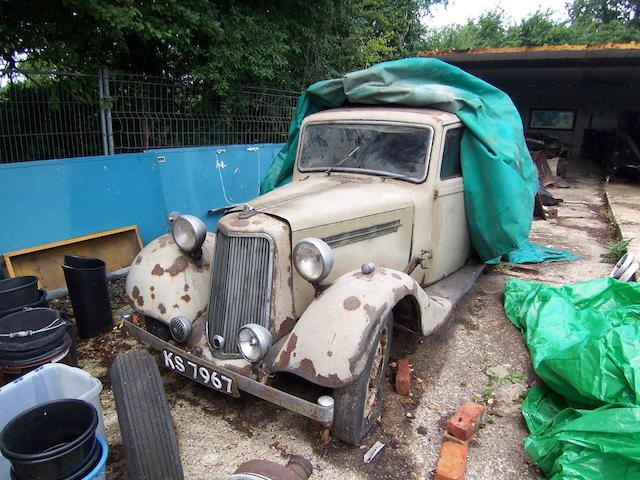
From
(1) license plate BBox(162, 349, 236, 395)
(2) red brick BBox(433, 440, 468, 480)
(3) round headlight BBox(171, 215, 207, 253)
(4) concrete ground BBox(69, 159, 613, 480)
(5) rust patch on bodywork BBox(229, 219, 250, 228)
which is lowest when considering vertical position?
(4) concrete ground BBox(69, 159, 613, 480)

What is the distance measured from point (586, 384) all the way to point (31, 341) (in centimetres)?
331

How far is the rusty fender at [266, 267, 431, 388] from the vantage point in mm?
2268

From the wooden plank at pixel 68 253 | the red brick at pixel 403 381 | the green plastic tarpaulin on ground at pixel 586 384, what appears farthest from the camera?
the wooden plank at pixel 68 253

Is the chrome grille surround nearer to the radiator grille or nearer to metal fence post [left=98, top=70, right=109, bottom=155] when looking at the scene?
the radiator grille

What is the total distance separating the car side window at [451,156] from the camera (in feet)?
12.2

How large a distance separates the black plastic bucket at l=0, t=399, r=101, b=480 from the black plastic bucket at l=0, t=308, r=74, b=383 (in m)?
0.84

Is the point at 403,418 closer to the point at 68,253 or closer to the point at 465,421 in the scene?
the point at 465,421

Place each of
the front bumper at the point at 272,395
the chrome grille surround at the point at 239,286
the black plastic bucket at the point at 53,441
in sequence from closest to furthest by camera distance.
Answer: the black plastic bucket at the point at 53,441 → the front bumper at the point at 272,395 → the chrome grille surround at the point at 239,286

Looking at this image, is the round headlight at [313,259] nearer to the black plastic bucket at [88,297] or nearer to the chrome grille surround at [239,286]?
the chrome grille surround at [239,286]

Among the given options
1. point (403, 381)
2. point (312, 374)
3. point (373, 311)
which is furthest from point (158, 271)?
point (403, 381)

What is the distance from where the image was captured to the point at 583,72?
496 inches

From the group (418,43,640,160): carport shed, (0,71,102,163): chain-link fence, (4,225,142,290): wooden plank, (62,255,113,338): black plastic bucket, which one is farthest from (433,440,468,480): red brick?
(418,43,640,160): carport shed

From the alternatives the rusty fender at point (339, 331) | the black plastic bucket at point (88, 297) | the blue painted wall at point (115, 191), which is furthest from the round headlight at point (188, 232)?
the blue painted wall at point (115, 191)

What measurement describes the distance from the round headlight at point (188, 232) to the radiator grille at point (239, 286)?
1.01 ft
